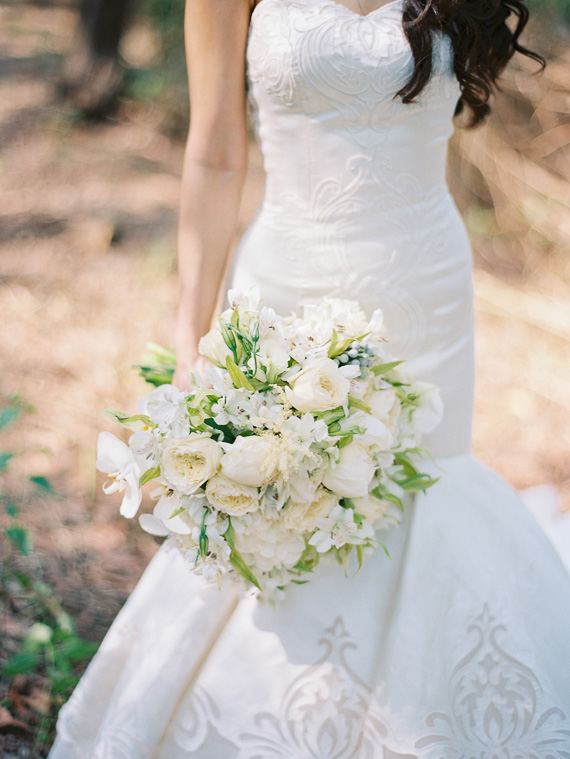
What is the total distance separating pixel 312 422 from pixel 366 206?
65cm

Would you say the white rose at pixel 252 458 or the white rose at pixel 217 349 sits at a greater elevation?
the white rose at pixel 217 349

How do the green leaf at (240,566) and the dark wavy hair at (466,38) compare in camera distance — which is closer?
the green leaf at (240,566)

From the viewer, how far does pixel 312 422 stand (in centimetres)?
115

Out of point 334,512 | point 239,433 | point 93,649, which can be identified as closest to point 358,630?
point 334,512

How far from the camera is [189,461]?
45.2 inches

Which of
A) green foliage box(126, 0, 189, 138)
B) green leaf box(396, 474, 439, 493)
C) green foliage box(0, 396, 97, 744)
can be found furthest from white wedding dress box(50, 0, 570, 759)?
green foliage box(126, 0, 189, 138)

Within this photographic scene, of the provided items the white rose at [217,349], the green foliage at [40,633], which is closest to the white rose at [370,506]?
the white rose at [217,349]

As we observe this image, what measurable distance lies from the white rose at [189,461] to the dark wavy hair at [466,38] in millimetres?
908

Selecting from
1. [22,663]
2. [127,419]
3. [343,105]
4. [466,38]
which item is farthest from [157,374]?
[466,38]

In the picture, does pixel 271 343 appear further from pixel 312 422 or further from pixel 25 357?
pixel 25 357

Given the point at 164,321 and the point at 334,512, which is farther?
the point at 164,321

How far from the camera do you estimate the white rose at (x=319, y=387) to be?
3.78ft

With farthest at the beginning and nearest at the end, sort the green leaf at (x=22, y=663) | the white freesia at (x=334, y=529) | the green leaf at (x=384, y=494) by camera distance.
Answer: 1. the green leaf at (x=22, y=663)
2. the green leaf at (x=384, y=494)
3. the white freesia at (x=334, y=529)

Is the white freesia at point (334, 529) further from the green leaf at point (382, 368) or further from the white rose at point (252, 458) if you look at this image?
the green leaf at point (382, 368)
